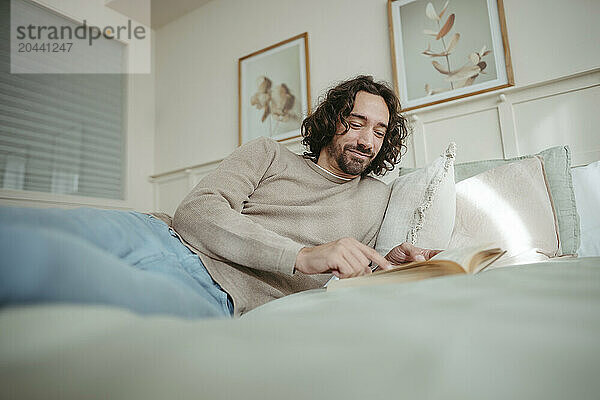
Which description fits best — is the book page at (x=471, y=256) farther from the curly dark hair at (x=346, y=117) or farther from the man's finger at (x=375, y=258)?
the curly dark hair at (x=346, y=117)

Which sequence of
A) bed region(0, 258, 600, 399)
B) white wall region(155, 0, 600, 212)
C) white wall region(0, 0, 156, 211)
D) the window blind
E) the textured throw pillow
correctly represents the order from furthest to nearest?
white wall region(0, 0, 156, 211) < the window blind < white wall region(155, 0, 600, 212) < the textured throw pillow < bed region(0, 258, 600, 399)

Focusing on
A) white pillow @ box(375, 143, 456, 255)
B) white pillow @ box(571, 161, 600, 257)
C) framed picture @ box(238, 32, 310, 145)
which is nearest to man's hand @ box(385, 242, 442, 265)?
white pillow @ box(375, 143, 456, 255)

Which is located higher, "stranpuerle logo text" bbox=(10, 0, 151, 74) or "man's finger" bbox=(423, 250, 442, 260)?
"stranpuerle logo text" bbox=(10, 0, 151, 74)

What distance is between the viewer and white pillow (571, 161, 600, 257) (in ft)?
3.98

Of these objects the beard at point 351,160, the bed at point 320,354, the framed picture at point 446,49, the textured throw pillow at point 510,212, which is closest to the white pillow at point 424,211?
the textured throw pillow at point 510,212

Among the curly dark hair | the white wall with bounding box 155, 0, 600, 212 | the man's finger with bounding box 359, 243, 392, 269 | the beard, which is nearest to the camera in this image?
the man's finger with bounding box 359, 243, 392, 269

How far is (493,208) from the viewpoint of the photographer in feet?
3.79

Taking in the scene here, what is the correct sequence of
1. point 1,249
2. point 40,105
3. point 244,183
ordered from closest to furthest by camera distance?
point 1,249, point 244,183, point 40,105

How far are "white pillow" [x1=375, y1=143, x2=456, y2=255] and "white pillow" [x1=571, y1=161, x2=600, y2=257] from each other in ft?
1.43

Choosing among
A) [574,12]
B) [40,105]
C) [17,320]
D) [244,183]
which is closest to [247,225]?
[244,183]

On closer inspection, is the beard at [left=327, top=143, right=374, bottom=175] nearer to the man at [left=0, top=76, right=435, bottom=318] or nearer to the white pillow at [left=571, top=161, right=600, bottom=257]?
the man at [left=0, top=76, right=435, bottom=318]

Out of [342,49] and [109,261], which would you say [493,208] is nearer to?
[109,261]

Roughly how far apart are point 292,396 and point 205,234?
2.65 ft

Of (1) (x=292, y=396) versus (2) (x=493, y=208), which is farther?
(2) (x=493, y=208)
